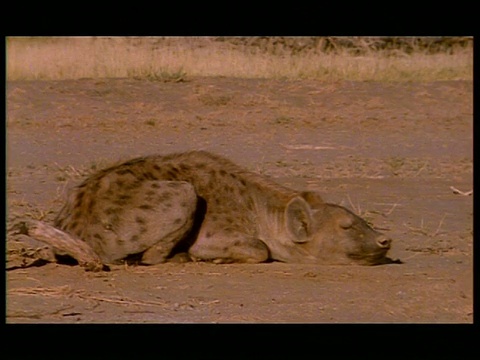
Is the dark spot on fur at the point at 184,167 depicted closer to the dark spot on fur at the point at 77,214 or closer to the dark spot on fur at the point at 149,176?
the dark spot on fur at the point at 149,176

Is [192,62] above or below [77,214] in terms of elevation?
above

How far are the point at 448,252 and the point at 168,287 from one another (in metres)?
2.13

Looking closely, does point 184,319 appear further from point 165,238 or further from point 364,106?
point 364,106

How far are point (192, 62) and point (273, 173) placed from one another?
19.6 feet

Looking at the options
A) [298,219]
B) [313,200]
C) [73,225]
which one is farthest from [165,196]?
[313,200]

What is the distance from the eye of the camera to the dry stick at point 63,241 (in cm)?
623

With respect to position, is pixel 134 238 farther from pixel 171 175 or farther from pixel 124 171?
pixel 171 175

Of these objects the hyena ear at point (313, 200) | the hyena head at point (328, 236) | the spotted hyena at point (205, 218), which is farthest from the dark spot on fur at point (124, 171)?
the hyena ear at point (313, 200)

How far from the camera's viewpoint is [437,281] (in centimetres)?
630

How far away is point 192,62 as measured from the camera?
51.4 ft

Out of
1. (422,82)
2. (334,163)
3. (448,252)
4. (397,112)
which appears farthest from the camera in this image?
(422,82)

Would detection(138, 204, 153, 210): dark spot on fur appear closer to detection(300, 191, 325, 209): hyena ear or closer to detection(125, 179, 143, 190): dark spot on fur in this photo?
detection(125, 179, 143, 190): dark spot on fur

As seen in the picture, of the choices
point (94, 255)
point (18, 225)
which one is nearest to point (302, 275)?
point (94, 255)

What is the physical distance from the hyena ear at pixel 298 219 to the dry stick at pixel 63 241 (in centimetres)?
133
